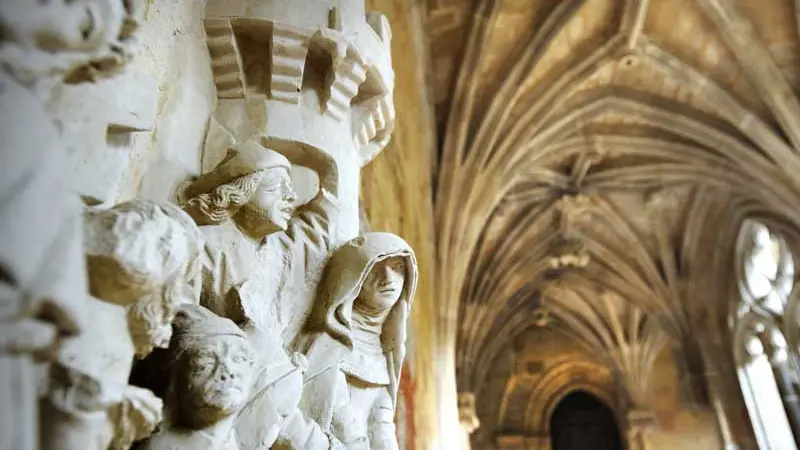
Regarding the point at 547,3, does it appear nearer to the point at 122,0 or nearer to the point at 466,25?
the point at 466,25

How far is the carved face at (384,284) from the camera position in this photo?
74.0 inches

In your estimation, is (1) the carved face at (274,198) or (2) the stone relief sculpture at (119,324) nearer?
(2) the stone relief sculpture at (119,324)

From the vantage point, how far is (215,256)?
1.56m

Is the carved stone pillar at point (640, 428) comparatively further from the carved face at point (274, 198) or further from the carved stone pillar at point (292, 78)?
the carved face at point (274, 198)

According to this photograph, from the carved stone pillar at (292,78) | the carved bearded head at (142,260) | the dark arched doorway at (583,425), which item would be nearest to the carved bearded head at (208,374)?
the carved bearded head at (142,260)

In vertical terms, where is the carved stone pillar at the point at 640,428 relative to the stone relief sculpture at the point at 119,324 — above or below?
above

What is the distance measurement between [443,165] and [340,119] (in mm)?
5911

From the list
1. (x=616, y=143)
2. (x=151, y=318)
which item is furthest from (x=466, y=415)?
(x=151, y=318)

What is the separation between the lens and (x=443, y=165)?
7.95m

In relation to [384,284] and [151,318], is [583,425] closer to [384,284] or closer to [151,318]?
[384,284]

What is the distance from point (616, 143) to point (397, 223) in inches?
223

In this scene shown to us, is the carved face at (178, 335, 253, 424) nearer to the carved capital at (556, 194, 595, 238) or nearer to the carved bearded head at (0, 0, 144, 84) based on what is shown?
the carved bearded head at (0, 0, 144, 84)

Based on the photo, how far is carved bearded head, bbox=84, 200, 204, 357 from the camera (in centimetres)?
91

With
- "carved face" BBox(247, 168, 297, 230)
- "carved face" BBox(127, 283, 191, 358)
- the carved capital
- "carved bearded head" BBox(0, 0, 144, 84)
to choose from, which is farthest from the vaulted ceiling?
"carved bearded head" BBox(0, 0, 144, 84)
